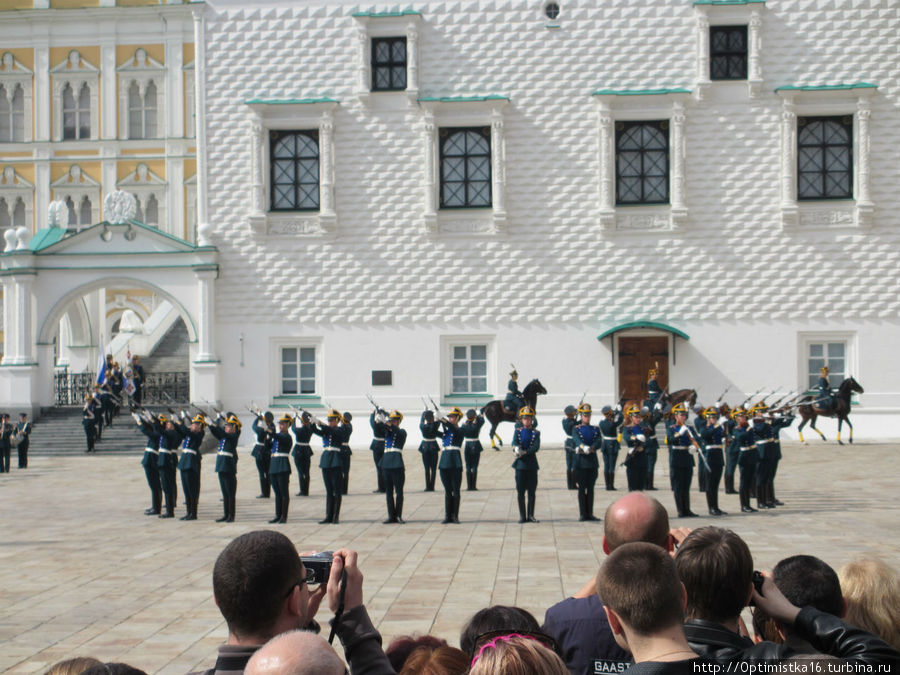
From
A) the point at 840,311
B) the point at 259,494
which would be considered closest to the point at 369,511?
the point at 259,494

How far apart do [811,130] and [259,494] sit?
58.6 feet

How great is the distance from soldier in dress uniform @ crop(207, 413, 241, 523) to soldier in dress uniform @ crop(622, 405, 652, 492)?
246 inches

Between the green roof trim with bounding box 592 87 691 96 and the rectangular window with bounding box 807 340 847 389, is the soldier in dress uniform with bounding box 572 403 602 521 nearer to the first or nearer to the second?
the rectangular window with bounding box 807 340 847 389

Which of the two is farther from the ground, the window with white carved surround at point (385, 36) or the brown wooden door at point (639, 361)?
the window with white carved surround at point (385, 36)

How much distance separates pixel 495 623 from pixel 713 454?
1335 cm

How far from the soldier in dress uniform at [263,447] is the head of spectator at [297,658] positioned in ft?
50.1

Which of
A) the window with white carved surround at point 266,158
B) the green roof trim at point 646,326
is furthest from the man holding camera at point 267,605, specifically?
the window with white carved surround at point 266,158

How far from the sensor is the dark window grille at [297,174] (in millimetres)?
30000

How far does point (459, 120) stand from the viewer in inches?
1161

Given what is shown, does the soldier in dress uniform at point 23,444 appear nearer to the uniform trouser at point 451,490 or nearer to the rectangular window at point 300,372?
the rectangular window at point 300,372

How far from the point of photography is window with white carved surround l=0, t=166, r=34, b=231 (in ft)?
139

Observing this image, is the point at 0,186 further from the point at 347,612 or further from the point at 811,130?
the point at 347,612

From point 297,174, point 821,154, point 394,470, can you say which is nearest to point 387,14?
point 297,174

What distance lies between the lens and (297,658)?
9.41 feet
